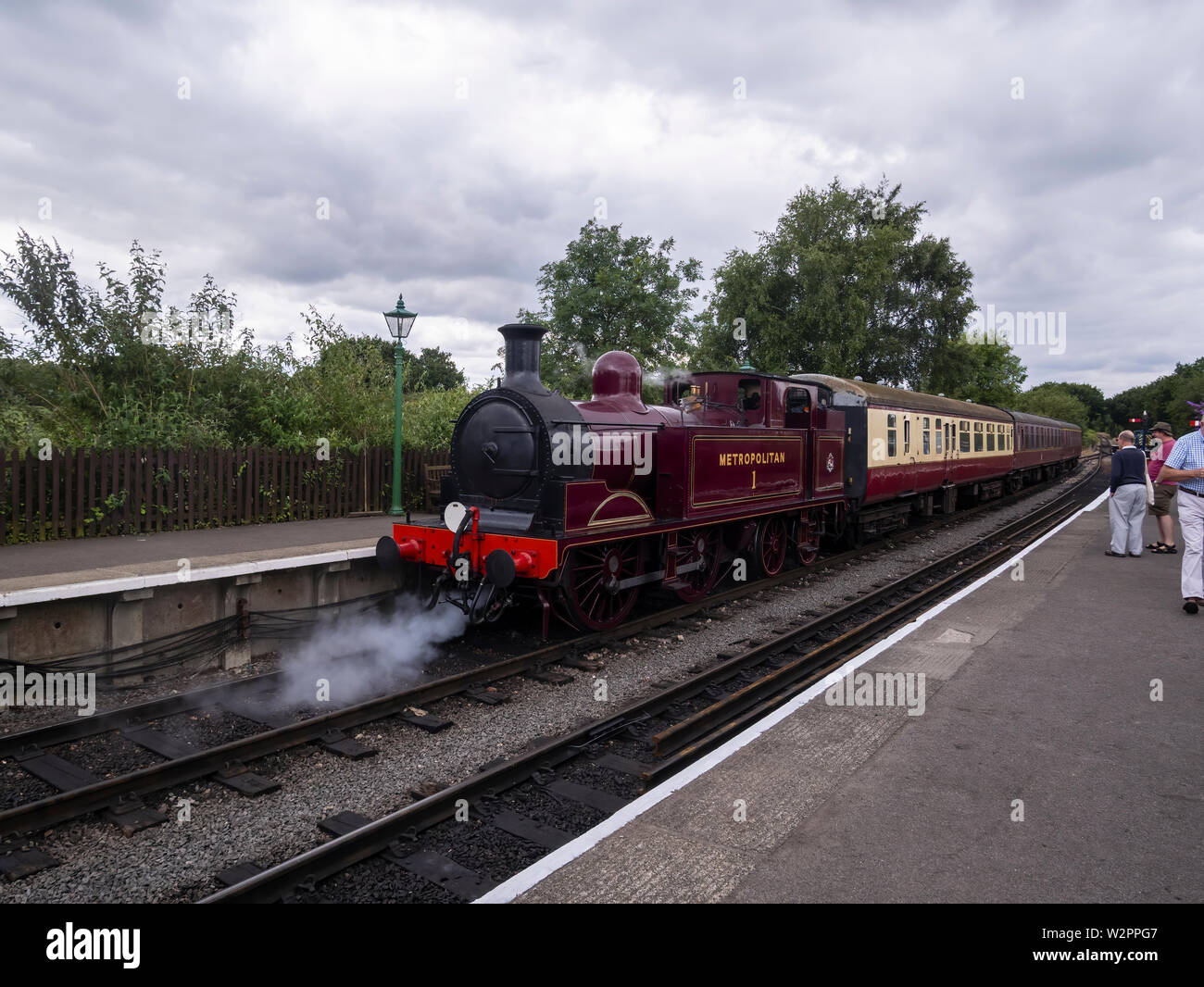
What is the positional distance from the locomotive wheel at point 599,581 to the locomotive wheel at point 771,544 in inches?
103

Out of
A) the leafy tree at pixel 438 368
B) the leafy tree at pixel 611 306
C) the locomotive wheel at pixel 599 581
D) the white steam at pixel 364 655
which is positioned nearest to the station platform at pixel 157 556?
the white steam at pixel 364 655

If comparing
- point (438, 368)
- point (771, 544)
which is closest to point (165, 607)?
point (771, 544)

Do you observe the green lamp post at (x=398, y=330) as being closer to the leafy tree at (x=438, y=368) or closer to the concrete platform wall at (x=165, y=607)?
the concrete platform wall at (x=165, y=607)

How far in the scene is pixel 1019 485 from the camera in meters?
25.7

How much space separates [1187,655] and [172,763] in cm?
766

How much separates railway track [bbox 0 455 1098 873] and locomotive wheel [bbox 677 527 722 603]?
2.11m

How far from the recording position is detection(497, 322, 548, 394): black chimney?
23.8ft

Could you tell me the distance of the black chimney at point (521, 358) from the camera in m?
7.24

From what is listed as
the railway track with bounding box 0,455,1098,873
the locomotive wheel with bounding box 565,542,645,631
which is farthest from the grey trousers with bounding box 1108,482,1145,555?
the railway track with bounding box 0,455,1098,873

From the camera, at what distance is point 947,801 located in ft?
12.3

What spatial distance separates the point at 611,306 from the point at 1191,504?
2045 centimetres

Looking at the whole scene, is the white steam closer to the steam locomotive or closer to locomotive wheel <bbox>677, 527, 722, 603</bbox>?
the steam locomotive

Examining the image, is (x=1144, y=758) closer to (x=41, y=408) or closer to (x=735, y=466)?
(x=735, y=466)

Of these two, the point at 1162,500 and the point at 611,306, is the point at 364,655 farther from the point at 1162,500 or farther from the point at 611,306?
the point at 611,306
